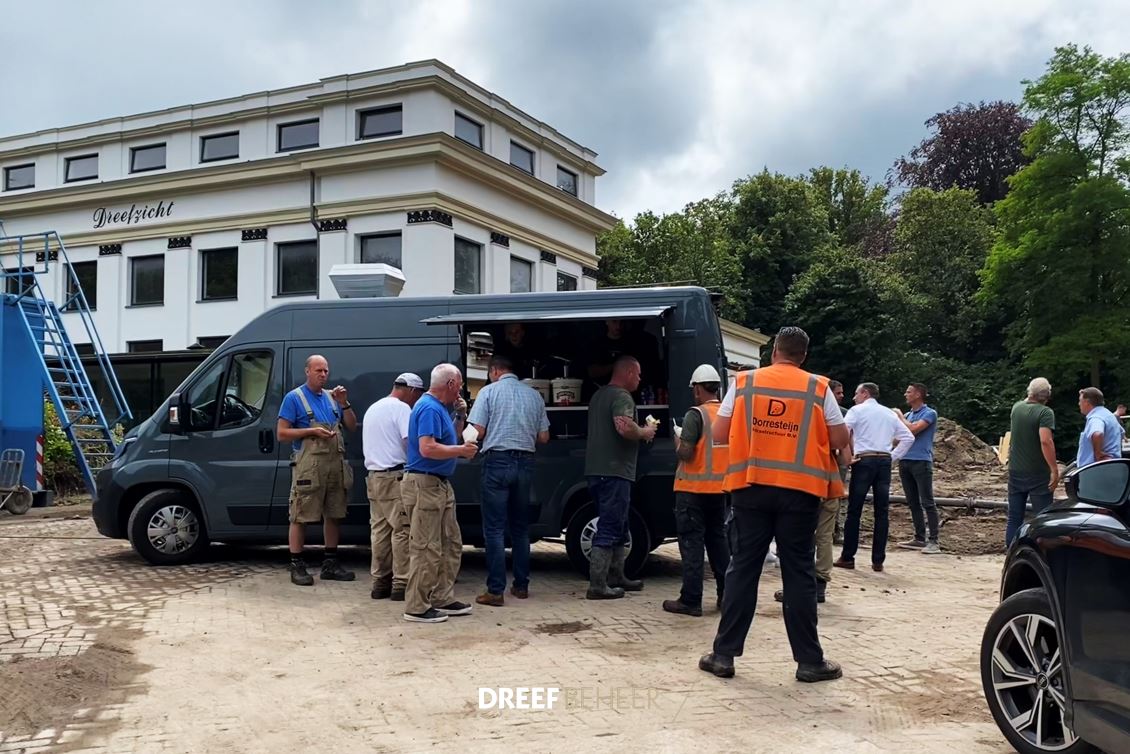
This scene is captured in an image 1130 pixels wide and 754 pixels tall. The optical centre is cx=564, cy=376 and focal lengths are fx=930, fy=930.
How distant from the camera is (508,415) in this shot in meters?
7.48

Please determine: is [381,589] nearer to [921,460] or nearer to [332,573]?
[332,573]

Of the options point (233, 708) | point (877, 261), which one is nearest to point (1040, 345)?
point (877, 261)

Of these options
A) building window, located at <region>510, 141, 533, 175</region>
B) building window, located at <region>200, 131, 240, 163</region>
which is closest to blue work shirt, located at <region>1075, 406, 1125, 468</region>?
building window, located at <region>510, 141, 533, 175</region>

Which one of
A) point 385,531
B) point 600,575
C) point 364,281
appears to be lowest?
point 600,575

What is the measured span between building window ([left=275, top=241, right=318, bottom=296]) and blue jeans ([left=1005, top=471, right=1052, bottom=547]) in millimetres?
22260

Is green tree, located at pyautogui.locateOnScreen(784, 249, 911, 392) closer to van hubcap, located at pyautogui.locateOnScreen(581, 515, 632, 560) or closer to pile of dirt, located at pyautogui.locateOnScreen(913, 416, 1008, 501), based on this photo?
pile of dirt, located at pyautogui.locateOnScreen(913, 416, 1008, 501)

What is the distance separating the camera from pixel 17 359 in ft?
51.1

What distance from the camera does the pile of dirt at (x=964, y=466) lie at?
56.3ft

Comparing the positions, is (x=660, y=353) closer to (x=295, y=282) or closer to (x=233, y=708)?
(x=233, y=708)

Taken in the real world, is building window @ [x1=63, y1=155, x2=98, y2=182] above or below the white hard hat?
above

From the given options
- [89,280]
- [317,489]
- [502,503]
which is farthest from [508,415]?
[89,280]

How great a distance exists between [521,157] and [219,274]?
34.3ft

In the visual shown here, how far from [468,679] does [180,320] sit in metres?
27.5

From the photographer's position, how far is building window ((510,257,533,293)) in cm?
2973
